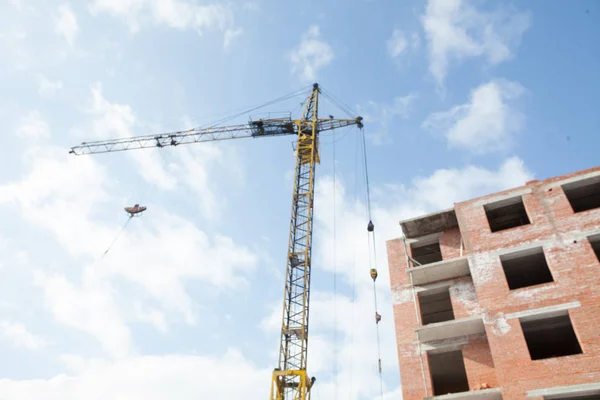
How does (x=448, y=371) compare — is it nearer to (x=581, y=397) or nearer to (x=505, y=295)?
(x=505, y=295)

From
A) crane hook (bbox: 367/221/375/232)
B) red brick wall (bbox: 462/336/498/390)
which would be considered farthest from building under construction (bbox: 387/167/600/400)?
crane hook (bbox: 367/221/375/232)

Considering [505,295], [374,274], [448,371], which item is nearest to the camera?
[505,295]

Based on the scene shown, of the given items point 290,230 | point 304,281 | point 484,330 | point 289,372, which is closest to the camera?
point 484,330

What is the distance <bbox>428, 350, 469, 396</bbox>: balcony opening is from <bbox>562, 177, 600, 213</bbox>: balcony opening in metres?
9.82

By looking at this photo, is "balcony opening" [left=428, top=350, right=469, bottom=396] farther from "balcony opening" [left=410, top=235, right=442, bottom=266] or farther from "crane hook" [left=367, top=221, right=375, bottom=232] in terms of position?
"crane hook" [left=367, top=221, right=375, bottom=232]

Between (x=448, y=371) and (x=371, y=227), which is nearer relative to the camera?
(x=448, y=371)

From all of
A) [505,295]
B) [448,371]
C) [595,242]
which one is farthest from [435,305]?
[595,242]

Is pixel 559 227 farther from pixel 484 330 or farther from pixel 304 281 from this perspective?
pixel 304 281

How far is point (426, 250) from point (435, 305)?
316cm

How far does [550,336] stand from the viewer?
851 inches

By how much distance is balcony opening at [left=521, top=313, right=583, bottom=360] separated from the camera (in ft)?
65.7

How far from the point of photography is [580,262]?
64.3 feet

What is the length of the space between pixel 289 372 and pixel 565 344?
52.2 ft

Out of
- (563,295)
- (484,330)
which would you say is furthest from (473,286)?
(563,295)
